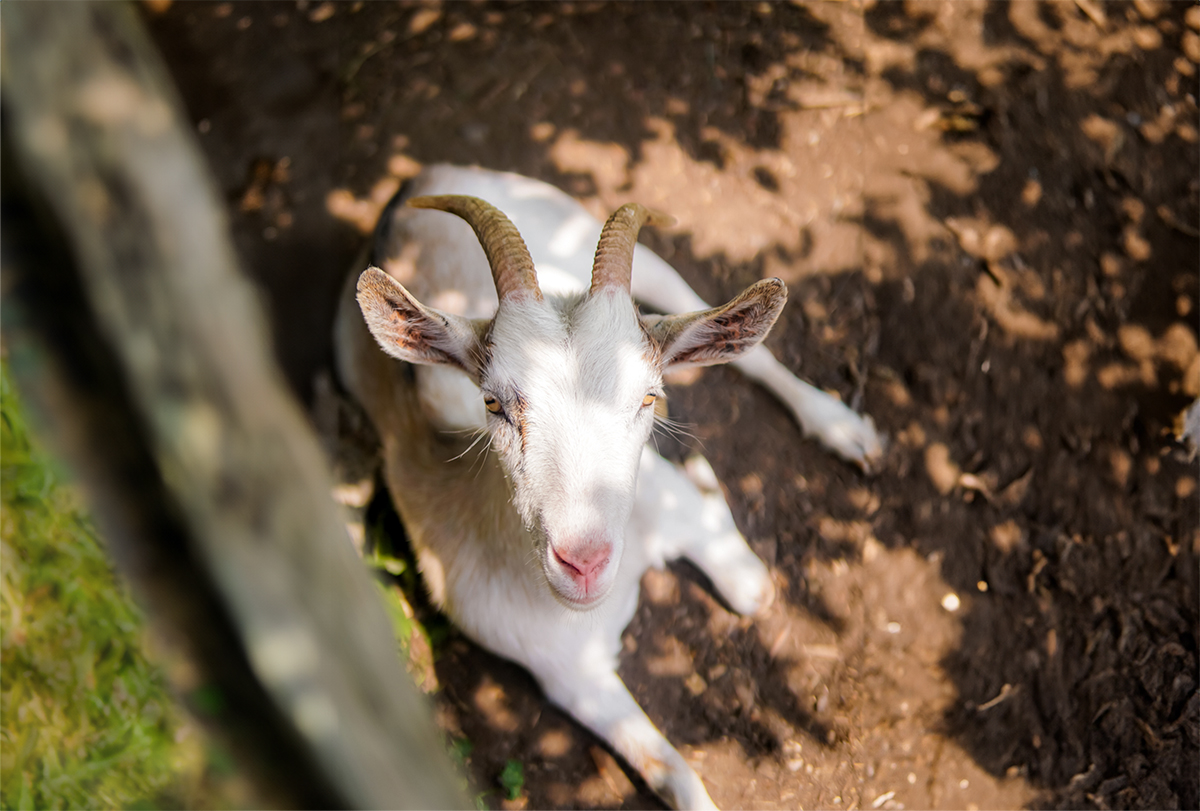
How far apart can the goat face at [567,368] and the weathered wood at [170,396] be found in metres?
1.70

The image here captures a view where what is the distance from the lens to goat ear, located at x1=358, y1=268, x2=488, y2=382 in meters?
2.47

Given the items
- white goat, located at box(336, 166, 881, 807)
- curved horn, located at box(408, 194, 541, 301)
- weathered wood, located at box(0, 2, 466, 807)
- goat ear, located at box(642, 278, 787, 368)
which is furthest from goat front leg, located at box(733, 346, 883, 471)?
weathered wood, located at box(0, 2, 466, 807)

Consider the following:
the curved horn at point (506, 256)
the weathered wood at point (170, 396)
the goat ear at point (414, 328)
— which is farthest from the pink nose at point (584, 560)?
the weathered wood at point (170, 396)

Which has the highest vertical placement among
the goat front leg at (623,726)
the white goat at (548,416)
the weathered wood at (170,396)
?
the weathered wood at (170,396)

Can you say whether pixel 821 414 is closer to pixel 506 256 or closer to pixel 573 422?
pixel 573 422

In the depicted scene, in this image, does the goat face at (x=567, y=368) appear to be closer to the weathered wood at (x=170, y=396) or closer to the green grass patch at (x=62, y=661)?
the green grass patch at (x=62, y=661)

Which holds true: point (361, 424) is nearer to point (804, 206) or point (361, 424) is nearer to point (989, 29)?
point (804, 206)

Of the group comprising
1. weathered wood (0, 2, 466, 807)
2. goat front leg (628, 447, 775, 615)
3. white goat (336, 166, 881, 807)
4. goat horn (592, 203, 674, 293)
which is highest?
weathered wood (0, 2, 466, 807)

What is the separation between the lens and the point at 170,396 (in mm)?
606

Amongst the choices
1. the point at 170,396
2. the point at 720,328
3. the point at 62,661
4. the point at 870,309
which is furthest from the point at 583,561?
the point at 870,309

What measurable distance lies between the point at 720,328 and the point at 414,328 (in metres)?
1.14

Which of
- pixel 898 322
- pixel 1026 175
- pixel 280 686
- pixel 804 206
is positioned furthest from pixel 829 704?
pixel 280 686

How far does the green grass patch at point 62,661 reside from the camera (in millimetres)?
2113

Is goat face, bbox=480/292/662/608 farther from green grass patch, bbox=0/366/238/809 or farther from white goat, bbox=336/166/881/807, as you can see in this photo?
green grass patch, bbox=0/366/238/809
